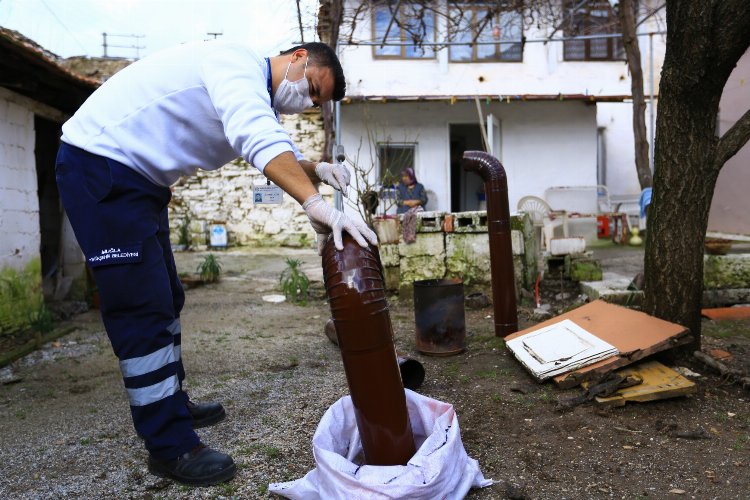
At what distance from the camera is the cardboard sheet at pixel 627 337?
3045 mm

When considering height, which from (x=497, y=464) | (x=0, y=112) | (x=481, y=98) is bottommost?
(x=497, y=464)

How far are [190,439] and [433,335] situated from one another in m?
2.22

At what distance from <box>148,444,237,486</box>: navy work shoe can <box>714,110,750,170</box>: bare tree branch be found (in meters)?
3.05

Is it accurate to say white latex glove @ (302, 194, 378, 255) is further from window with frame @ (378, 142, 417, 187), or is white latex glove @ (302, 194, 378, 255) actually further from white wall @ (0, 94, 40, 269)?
window with frame @ (378, 142, 417, 187)

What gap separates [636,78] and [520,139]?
322 cm

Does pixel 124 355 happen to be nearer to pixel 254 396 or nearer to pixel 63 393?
pixel 254 396

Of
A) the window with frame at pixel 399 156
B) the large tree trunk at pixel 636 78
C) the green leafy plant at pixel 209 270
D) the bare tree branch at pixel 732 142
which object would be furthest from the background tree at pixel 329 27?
the bare tree branch at pixel 732 142

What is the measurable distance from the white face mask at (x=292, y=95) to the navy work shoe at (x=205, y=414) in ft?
5.10

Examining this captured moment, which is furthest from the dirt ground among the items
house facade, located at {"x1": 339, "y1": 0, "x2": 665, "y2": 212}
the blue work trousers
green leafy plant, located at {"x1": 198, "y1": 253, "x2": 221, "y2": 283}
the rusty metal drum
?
house facade, located at {"x1": 339, "y1": 0, "x2": 665, "y2": 212}

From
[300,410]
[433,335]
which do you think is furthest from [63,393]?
[433,335]

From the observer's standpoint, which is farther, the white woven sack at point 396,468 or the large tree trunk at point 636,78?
the large tree trunk at point 636,78

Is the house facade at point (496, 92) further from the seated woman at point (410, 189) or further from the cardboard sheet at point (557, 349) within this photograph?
the cardboard sheet at point (557, 349)

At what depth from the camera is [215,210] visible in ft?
41.5

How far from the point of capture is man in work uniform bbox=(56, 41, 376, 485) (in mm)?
2074
